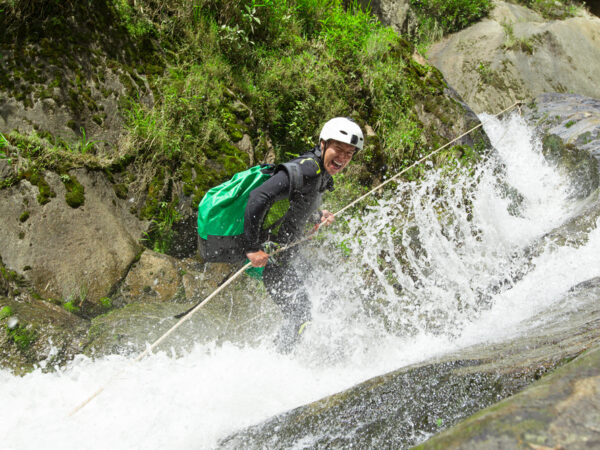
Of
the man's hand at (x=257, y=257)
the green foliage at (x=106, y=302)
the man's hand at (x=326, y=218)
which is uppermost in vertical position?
the green foliage at (x=106, y=302)

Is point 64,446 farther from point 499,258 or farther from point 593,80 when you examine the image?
point 593,80

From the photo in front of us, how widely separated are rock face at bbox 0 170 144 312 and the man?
1.62 meters

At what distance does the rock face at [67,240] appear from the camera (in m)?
3.37

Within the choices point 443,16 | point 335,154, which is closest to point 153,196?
point 335,154

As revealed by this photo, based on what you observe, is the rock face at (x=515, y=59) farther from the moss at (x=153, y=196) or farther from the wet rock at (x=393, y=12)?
the moss at (x=153, y=196)

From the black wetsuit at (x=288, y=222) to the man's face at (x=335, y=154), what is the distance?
6cm

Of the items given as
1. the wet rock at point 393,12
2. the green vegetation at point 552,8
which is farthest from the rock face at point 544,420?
the green vegetation at point 552,8

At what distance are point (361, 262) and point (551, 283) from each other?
2020 mm

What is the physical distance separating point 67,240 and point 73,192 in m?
0.48

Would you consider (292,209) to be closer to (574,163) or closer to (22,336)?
(22,336)

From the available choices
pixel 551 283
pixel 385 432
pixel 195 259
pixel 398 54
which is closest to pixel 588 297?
pixel 551 283

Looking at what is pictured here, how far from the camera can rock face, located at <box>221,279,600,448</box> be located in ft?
4.37

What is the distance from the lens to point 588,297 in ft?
9.70

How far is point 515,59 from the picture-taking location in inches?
424
